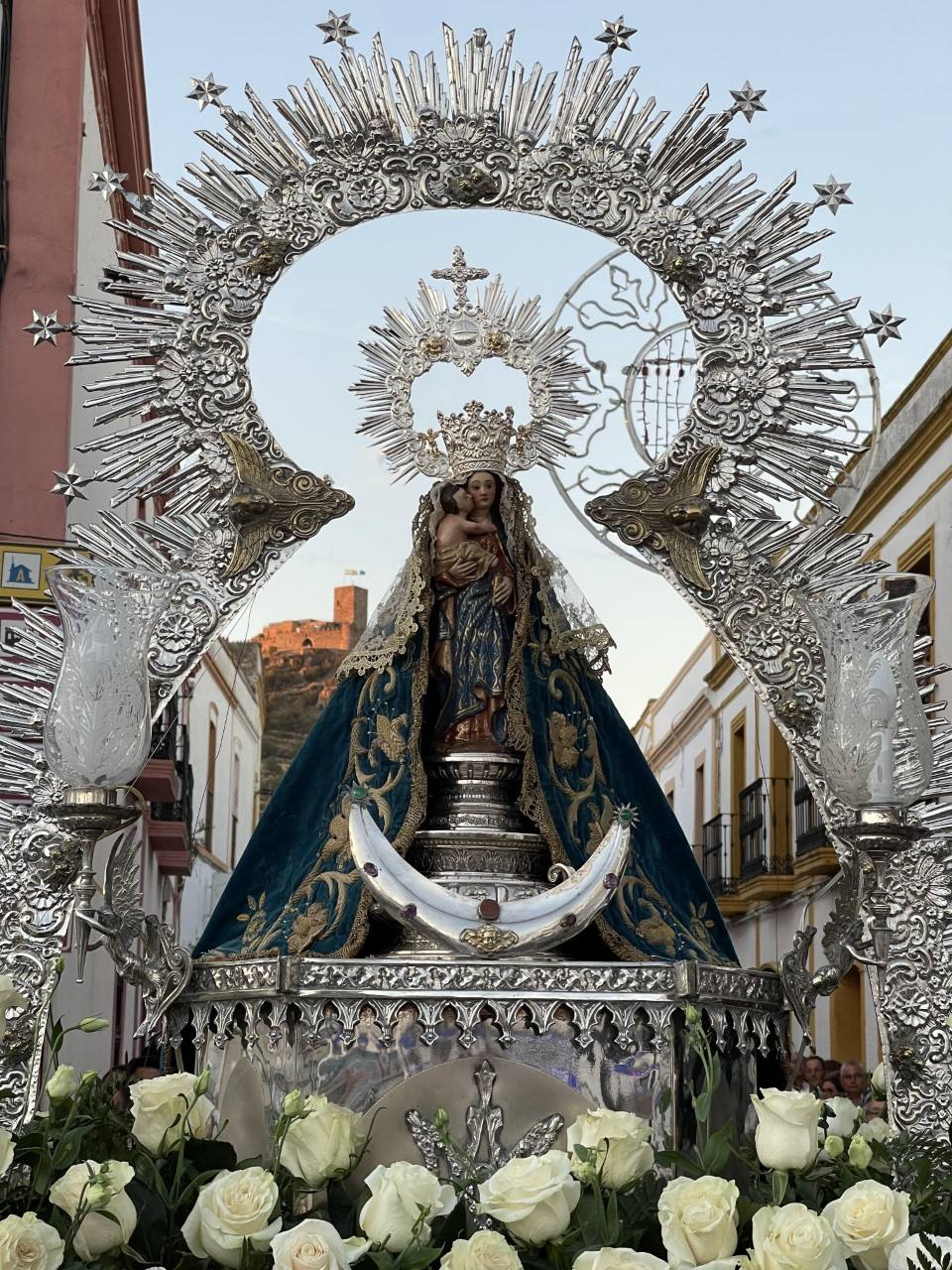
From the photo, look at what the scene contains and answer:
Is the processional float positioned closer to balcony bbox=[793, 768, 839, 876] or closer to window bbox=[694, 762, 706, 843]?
balcony bbox=[793, 768, 839, 876]

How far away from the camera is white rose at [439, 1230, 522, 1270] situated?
2104 mm

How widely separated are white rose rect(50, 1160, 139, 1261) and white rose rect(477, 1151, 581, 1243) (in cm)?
42

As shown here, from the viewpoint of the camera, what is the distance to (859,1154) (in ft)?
7.97

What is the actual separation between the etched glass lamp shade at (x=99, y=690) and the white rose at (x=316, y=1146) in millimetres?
959

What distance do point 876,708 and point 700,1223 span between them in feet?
4.41

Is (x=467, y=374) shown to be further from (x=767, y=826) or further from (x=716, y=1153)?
(x=767, y=826)

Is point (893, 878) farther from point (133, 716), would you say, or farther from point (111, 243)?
point (111, 243)

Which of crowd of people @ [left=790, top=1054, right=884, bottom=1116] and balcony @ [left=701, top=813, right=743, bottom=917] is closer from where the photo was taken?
crowd of people @ [left=790, top=1054, right=884, bottom=1116]

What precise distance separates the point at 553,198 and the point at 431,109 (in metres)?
0.35

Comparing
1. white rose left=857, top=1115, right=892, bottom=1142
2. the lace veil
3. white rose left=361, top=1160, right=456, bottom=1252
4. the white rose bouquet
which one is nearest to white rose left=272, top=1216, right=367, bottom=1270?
the white rose bouquet

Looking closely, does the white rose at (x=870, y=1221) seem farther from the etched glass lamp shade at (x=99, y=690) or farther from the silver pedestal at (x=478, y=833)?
the silver pedestal at (x=478, y=833)

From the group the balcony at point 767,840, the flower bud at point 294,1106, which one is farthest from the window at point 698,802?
the flower bud at point 294,1106

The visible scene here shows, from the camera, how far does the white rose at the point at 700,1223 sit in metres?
2.11

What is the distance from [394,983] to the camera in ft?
11.8
